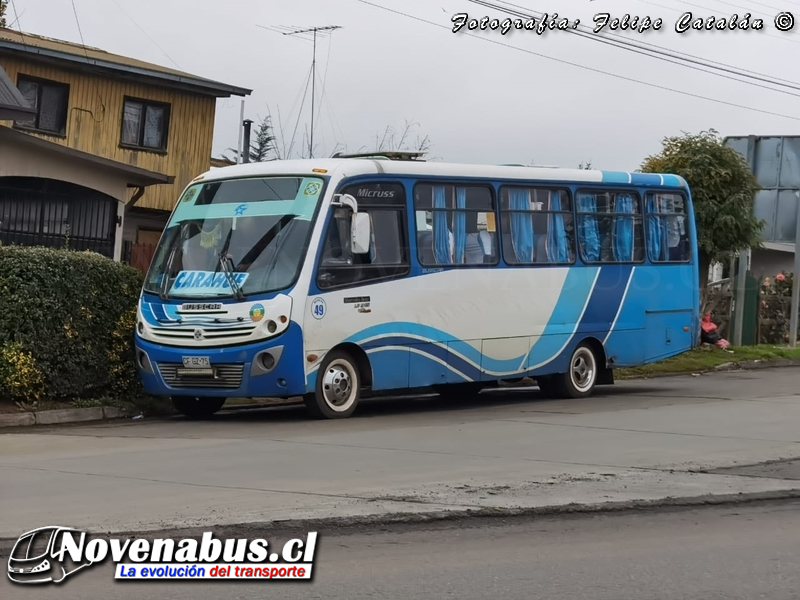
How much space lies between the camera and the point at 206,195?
1575 cm

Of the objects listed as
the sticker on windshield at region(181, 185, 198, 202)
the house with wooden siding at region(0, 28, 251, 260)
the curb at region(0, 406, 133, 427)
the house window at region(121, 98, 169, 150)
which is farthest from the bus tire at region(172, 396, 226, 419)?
the house window at region(121, 98, 169, 150)

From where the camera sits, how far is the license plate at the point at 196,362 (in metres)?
14.5

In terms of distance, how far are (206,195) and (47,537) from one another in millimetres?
8675

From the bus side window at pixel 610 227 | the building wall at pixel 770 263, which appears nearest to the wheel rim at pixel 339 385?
the bus side window at pixel 610 227

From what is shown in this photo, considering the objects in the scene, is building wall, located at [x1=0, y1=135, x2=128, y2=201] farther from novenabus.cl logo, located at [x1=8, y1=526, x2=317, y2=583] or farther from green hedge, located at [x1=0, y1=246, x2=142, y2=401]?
novenabus.cl logo, located at [x1=8, y1=526, x2=317, y2=583]

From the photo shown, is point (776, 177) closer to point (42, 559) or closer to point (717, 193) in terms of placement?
point (717, 193)

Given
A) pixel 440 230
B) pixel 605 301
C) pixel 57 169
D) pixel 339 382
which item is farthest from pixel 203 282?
pixel 57 169

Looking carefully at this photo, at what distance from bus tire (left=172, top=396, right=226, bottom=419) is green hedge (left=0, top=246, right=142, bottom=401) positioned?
2.16 ft

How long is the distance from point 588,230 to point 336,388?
17.5 ft

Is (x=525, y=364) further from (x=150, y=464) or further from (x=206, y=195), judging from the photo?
(x=150, y=464)

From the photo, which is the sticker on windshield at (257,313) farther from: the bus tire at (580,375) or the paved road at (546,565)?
the paved road at (546,565)

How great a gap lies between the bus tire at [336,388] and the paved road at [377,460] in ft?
0.91

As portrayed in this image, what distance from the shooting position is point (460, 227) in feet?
55.5

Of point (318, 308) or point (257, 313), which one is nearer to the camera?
point (257, 313)
